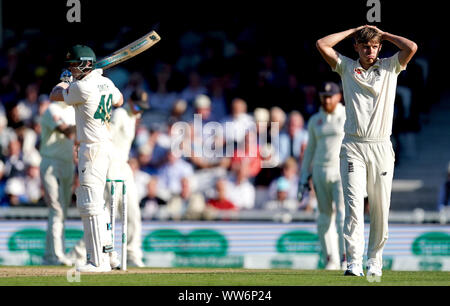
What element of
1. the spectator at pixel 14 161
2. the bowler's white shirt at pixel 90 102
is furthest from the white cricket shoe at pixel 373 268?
the spectator at pixel 14 161

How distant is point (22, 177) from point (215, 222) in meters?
3.73

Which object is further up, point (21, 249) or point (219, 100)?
point (219, 100)

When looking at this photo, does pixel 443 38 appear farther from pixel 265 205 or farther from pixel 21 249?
pixel 21 249

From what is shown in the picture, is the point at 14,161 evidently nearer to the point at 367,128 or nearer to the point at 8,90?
the point at 8,90

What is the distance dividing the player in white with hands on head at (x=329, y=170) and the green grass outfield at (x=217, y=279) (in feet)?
7.06

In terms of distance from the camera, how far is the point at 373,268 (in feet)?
34.0

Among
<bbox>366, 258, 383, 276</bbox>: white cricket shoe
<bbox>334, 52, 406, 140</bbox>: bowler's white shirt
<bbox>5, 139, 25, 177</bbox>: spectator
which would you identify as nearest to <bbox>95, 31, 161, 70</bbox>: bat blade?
<bbox>334, 52, 406, 140</bbox>: bowler's white shirt

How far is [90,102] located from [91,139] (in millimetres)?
359

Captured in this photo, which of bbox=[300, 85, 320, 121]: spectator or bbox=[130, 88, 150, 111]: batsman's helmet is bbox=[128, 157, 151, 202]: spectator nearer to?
bbox=[300, 85, 320, 121]: spectator

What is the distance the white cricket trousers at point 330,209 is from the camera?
13664 mm

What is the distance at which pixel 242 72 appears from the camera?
65.6 ft

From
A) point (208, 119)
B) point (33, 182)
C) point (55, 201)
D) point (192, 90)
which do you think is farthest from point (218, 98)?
point (55, 201)

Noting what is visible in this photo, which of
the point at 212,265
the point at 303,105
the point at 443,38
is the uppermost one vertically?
the point at 443,38
